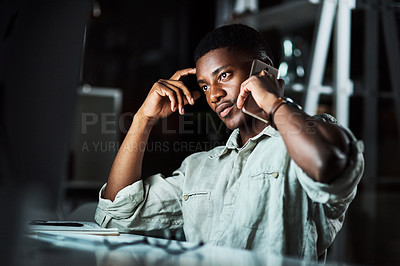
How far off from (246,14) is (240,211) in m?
1.52

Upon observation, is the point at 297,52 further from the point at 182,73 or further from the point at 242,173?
the point at 242,173

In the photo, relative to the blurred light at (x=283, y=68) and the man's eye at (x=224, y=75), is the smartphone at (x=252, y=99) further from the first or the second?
the blurred light at (x=283, y=68)

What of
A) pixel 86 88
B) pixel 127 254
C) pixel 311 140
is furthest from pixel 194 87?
pixel 86 88

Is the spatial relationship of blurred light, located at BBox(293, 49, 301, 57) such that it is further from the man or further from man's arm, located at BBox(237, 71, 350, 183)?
man's arm, located at BBox(237, 71, 350, 183)

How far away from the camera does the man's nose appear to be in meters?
1.13

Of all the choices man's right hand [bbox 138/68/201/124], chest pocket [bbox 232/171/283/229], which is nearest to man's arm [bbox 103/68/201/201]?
man's right hand [bbox 138/68/201/124]

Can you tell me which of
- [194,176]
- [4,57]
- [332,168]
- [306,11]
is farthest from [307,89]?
[4,57]

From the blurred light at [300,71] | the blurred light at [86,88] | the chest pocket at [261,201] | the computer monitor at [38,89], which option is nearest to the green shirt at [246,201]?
the chest pocket at [261,201]

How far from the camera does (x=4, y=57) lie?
0.79m

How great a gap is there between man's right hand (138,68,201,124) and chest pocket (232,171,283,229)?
28 centimetres

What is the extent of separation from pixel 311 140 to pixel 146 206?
544 millimetres

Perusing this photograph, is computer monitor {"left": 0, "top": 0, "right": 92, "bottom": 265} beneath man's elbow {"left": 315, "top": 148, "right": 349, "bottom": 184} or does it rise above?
above

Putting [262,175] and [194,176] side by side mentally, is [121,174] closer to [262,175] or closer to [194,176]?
[194,176]

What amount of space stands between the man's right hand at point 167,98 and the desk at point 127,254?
47 centimetres
